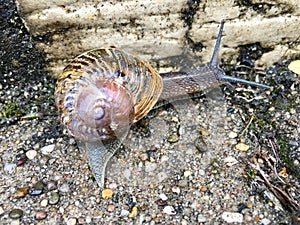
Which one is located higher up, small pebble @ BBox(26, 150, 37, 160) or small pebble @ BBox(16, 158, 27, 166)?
small pebble @ BBox(26, 150, 37, 160)

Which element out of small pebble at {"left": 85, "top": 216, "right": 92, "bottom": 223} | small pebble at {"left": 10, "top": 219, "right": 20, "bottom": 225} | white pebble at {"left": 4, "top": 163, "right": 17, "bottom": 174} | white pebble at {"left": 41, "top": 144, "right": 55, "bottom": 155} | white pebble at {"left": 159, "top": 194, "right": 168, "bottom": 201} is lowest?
small pebble at {"left": 10, "top": 219, "right": 20, "bottom": 225}

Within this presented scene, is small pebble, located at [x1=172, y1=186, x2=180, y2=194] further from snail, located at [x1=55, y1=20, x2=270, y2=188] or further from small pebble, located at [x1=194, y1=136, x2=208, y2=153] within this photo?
snail, located at [x1=55, y1=20, x2=270, y2=188]

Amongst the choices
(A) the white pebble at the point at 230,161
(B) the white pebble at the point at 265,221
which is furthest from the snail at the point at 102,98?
(B) the white pebble at the point at 265,221

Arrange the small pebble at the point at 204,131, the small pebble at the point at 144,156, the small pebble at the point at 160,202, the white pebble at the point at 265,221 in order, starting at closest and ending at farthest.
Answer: the white pebble at the point at 265,221
the small pebble at the point at 160,202
the small pebble at the point at 144,156
the small pebble at the point at 204,131

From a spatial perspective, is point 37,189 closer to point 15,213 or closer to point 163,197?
point 15,213

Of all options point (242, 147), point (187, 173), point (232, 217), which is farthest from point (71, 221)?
point (242, 147)

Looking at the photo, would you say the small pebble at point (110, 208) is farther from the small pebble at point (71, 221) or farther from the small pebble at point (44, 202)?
the small pebble at point (44, 202)

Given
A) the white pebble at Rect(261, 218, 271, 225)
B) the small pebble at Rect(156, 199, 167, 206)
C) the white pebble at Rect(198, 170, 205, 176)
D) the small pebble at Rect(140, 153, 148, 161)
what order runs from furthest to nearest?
the small pebble at Rect(140, 153, 148, 161)
the white pebble at Rect(198, 170, 205, 176)
the small pebble at Rect(156, 199, 167, 206)
the white pebble at Rect(261, 218, 271, 225)

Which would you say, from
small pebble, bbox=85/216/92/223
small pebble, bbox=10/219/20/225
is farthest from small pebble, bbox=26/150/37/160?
small pebble, bbox=85/216/92/223
